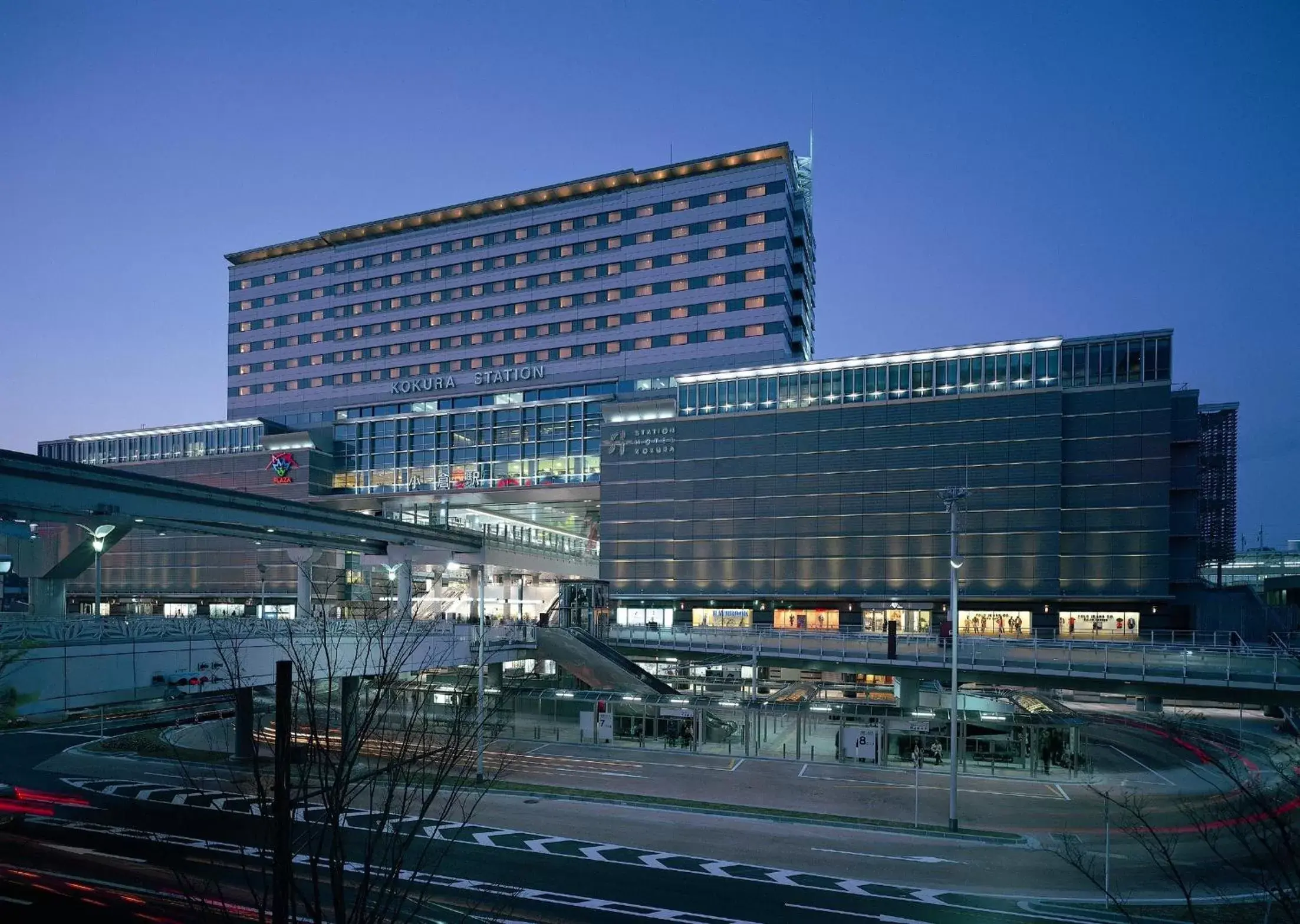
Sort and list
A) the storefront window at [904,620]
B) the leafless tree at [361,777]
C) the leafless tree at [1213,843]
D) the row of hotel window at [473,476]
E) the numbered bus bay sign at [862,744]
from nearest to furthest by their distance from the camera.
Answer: the leafless tree at [361,777]
the leafless tree at [1213,843]
the numbered bus bay sign at [862,744]
the storefront window at [904,620]
the row of hotel window at [473,476]

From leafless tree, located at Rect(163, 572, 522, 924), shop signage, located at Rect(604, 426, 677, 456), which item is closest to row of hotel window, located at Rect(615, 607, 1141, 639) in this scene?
shop signage, located at Rect(604, 426, 677, 456)

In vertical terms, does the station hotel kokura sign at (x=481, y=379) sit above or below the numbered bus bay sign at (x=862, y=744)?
above

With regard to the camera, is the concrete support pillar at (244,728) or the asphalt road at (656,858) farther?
the concrete support pillar at (244,728)

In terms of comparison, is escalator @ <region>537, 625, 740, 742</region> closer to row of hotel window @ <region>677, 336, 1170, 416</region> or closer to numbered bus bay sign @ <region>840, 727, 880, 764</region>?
numbered bus bay sign @ <region>840, 727, 880, 764</region>

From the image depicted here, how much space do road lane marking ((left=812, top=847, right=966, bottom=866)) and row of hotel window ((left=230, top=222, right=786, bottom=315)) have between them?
3151 inches

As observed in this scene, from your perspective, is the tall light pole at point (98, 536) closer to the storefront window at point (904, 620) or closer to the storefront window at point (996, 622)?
the storefront window at point (904, 620)

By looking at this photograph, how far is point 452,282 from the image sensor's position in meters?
116

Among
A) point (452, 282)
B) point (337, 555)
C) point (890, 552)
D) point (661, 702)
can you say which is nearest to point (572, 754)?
point (661, 702)

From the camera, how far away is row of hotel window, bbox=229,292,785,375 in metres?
100

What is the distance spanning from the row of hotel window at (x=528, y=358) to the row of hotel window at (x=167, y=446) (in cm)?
815

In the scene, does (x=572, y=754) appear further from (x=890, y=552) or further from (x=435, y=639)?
(x=890, y=552)

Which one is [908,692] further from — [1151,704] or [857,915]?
[857,915]

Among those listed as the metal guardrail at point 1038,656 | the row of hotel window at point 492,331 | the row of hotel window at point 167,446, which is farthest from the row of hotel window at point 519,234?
the metal guardrail at point 1038,656

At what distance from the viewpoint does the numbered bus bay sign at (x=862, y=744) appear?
151 feet
